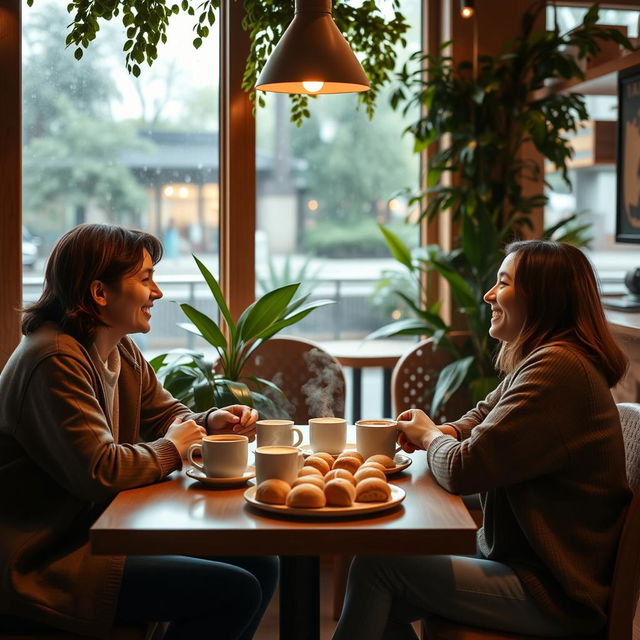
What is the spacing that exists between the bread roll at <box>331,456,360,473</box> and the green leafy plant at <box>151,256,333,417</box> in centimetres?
101

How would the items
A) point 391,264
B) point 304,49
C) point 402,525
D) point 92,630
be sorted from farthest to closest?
1. point 391,264
2. point 304,49
3. point 92,630
4. point 402,525

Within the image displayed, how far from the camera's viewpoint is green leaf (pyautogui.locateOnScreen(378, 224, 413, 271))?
137 inches

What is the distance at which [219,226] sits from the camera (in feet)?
11.8

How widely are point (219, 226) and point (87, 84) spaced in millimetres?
727

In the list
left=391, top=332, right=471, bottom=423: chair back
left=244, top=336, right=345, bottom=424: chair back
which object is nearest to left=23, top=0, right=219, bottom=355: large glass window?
left=244, top=336, right=345, bottom=424: chair back

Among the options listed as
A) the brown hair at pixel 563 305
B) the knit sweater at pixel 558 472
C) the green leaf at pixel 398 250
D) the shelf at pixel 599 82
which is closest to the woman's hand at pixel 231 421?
the knit sweater at pixel 558 472

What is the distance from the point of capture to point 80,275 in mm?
1963

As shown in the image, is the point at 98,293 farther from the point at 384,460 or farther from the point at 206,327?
the point at 206,327

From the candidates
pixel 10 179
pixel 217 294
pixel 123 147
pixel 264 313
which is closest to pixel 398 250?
pixel 264 313

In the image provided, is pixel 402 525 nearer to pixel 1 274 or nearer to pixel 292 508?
pixel 292 508

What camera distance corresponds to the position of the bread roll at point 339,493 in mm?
1619

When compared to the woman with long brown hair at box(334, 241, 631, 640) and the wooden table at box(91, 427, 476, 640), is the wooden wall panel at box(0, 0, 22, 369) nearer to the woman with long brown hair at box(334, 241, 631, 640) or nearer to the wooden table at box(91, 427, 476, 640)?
the wooden table at box(91, 427, 476, 640)

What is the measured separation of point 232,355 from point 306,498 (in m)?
1.47

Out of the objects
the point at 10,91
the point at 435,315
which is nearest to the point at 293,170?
the point at 435,315
